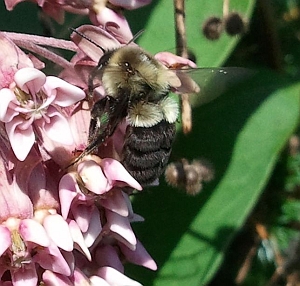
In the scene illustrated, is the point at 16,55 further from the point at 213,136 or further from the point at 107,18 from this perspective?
the point at 213,136

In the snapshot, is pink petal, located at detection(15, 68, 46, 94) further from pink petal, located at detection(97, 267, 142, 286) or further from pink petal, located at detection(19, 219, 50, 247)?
pink petal, located at detection(97, 267, 142, 286)

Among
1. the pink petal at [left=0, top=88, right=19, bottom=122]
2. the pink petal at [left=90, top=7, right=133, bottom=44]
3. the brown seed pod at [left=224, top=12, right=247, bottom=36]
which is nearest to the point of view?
the pink petal at [left=0, top=88, right=19, bottom=122]

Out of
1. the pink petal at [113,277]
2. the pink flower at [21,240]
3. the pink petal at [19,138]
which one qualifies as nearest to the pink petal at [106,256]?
the pink petal at [113,277]

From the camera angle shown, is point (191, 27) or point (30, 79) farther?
A: point (191, 27)

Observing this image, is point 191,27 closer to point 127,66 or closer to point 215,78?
point 215,78

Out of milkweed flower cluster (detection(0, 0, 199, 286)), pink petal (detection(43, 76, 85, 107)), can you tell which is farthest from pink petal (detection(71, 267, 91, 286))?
pink petal (detection(43, 76, 85, 107))

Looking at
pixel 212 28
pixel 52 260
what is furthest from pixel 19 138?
pixel 212 28

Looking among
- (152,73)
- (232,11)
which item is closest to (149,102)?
(152,73)
